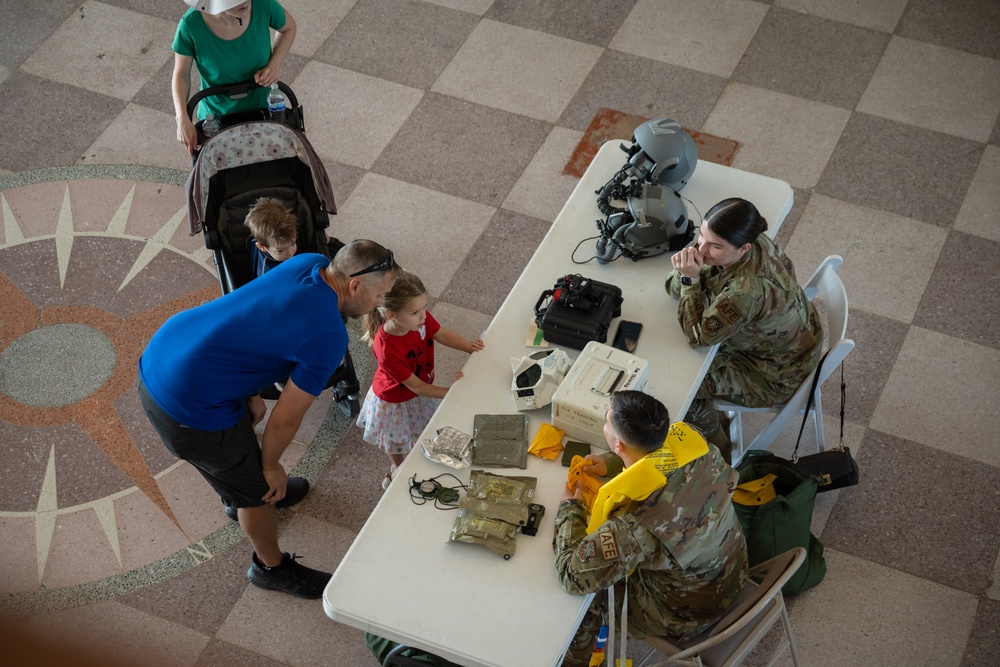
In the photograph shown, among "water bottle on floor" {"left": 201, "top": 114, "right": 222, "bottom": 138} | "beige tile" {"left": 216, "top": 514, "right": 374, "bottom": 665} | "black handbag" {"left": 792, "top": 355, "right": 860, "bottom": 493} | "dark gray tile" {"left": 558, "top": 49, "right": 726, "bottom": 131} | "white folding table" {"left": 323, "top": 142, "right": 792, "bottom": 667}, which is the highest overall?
"water bottle on floor" {"left": 201, "top": 114, "right": 222, "bottom": 138}

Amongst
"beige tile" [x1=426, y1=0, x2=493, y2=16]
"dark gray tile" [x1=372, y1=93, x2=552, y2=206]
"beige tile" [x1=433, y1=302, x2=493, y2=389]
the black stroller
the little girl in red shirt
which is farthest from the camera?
"beige tile" [x1=426, y1=0, x2=493, y2=16]

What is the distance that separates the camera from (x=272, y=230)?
343 cm

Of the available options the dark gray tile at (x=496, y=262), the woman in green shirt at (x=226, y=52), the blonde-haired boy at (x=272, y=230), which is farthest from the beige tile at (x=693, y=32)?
the blonde-haired boy at (x=272, y=230)

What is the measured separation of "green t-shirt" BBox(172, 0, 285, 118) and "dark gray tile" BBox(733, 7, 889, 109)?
9.64ft

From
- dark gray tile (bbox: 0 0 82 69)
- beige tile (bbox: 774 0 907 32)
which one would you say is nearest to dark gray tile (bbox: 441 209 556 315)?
beige tile (bbox: 774 0 907 32)

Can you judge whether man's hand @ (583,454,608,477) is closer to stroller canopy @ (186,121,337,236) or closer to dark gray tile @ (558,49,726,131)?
stroller canopy @ (186,121,337,236)

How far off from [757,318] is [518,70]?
3.03 meters

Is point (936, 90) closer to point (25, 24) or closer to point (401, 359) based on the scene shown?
point (401, 359)

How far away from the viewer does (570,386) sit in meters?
3.00

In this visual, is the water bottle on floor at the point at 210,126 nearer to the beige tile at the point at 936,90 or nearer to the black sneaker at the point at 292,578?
the black sneaker at the point at 292,578

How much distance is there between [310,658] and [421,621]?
3.36ft

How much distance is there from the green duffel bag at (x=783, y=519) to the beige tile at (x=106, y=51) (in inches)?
155

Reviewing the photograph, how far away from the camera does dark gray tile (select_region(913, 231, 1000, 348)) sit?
174 inches

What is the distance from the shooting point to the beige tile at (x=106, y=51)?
Result: 5699 millimetres
